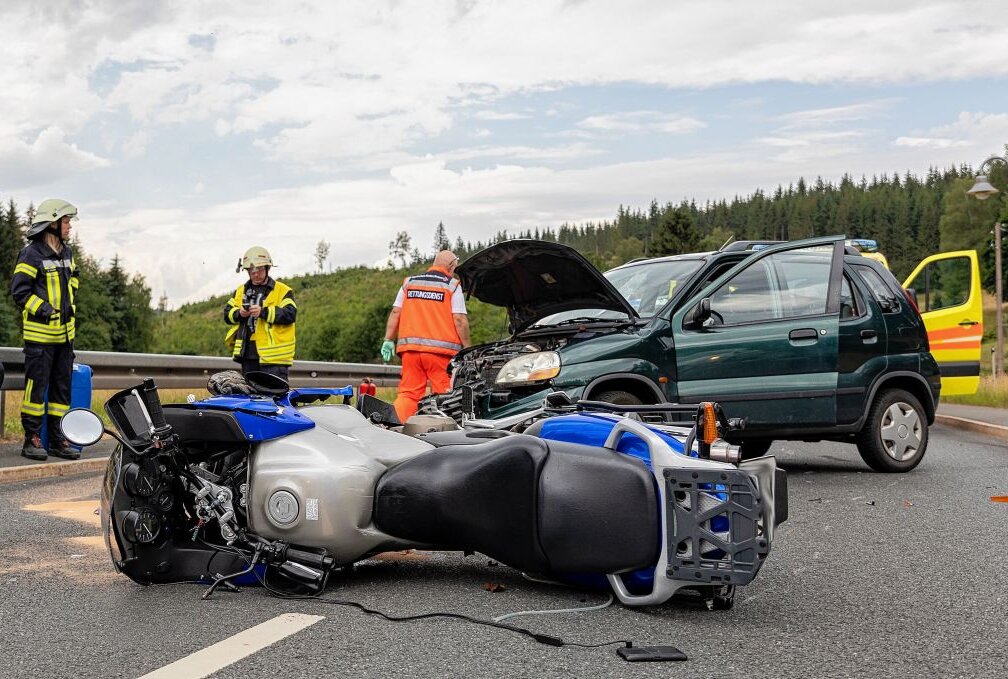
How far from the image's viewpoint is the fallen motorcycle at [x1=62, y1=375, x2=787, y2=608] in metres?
4.35

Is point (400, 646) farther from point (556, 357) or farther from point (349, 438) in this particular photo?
point (556, 357)

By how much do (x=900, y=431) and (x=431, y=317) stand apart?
422cm

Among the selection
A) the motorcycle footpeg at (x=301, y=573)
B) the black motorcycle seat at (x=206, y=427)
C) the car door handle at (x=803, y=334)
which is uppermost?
the car door handle at (x=803, y=334)

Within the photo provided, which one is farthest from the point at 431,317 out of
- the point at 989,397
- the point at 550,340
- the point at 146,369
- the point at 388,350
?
the point at 989,397

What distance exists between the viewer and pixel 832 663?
12.5ft

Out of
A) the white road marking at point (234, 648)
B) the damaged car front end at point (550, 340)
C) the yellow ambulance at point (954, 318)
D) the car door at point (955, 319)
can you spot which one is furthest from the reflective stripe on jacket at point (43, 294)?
the car door at point (955, 319)

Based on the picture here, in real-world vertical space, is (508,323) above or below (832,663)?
above

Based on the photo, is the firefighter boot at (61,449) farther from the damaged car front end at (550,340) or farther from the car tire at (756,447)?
the car tire at (756,447)

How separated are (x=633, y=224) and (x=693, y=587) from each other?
622ft

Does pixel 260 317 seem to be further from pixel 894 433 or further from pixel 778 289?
pixel 894 433

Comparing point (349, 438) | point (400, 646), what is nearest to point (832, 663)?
point (400, 646)

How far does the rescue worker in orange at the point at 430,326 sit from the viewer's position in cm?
1023

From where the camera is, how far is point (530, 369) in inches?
324

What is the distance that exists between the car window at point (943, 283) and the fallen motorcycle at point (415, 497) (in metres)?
11.1
